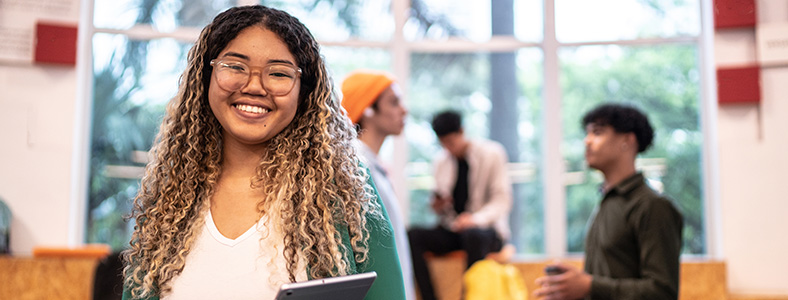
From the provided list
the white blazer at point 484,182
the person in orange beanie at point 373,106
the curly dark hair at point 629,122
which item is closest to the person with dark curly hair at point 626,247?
the curly dark hair at point 629,122

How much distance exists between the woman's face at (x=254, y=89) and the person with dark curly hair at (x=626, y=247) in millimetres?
1377

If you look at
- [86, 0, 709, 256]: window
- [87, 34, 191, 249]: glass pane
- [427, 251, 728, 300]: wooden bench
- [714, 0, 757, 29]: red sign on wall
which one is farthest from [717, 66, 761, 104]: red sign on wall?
[87, 34, 191, 249]: glass pane

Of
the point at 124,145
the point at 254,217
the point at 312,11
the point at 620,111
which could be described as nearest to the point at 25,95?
the point at 124,145

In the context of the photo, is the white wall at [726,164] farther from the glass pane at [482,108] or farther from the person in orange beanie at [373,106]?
the person in orange beanie at [373,106]

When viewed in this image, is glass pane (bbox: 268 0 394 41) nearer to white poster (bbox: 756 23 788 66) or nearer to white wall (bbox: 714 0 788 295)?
white wall (bbox: 714 0 788 295)

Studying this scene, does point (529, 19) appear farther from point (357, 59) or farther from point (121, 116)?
point (121, 116)

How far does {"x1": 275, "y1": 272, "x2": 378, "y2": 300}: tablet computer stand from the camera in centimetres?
101

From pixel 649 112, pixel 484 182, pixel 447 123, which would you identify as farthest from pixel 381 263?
pixel 649 112

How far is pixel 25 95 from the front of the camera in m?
4.70

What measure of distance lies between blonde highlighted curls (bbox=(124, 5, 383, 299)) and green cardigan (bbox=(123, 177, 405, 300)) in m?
0.01

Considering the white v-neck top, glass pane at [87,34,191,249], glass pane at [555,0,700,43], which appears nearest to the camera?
the white v-neck top

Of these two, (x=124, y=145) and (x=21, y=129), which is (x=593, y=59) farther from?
(x=21, y=129)

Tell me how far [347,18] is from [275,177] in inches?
168

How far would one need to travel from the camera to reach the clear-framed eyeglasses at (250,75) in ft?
4.13
